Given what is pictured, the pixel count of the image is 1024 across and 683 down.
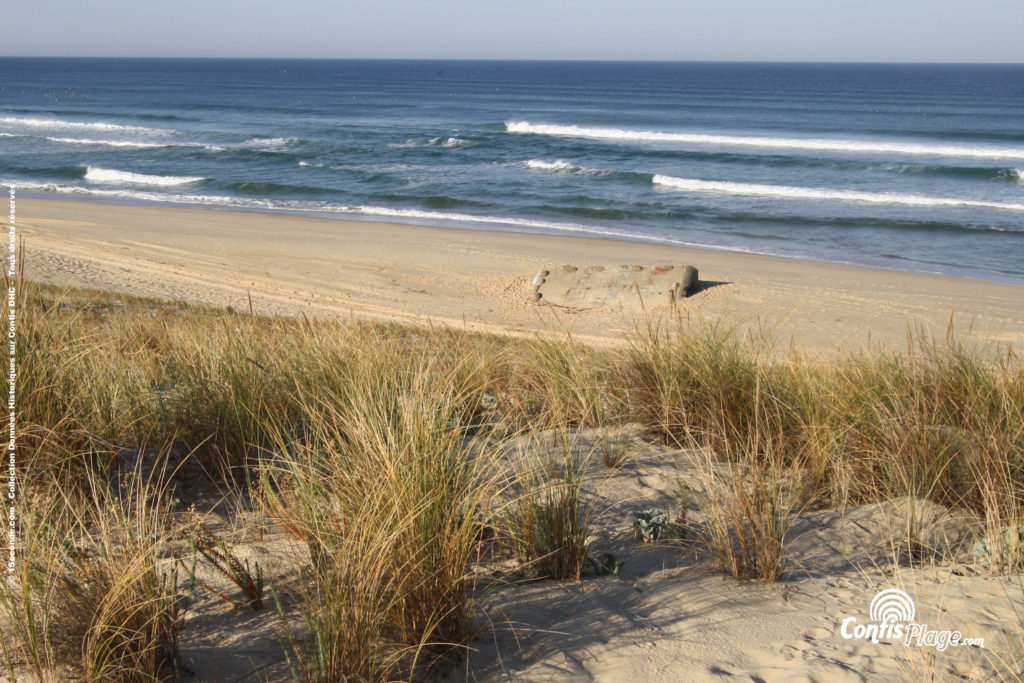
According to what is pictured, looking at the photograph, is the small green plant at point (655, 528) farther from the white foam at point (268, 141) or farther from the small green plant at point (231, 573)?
the white foam at point (268, 141)

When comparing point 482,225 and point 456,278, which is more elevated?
point 482,225

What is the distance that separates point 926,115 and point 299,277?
53569mm

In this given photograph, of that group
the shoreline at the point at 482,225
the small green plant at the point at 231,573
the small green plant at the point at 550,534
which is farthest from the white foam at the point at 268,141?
the small green plant at the point at 550,534

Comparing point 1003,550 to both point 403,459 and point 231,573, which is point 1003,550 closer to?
point 403,459

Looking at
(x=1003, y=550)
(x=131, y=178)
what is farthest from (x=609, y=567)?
(x=131, y=178)

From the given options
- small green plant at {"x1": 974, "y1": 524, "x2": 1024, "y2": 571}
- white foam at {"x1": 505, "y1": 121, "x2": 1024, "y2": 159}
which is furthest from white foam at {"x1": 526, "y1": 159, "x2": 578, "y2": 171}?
small green plant at {"x1": 974, "y1": 524, "x2": 1024, "y2": 571}

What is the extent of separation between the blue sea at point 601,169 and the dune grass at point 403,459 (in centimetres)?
1508

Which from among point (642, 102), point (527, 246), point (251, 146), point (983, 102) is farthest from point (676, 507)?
point (983, 102)

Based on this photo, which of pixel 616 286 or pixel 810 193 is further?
pixel 810 193

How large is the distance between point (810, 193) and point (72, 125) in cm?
4263

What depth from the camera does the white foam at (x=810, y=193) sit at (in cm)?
2447

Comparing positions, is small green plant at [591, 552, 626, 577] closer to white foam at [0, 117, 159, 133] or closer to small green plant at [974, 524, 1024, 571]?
small green plant at [974, 524, 1024, 571]

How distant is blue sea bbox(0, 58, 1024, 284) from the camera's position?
2180 cm

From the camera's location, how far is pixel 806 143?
39031 mm
